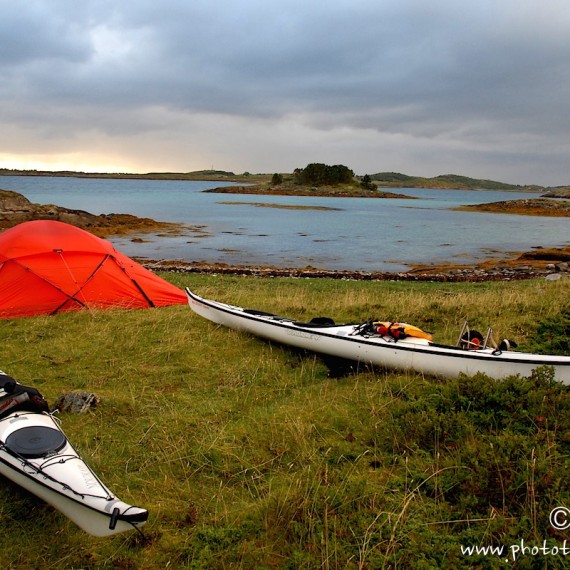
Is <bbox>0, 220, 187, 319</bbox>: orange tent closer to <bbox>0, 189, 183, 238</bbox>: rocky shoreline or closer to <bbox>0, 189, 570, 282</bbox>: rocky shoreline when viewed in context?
<bbox>0, 189, 570, 282</bbox>: rocky shoreline

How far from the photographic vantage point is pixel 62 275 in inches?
455

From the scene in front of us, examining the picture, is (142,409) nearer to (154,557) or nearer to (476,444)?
(154,557)

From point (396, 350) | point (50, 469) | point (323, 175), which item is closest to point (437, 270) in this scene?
point (396, 350)

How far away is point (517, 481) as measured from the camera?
4.18m

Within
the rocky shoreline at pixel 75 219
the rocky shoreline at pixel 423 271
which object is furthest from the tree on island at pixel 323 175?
the rocky shoreline at pixel 423 271

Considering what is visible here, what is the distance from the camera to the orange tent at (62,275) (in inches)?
441

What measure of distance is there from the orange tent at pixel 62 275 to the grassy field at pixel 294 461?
Answer: 2.45m

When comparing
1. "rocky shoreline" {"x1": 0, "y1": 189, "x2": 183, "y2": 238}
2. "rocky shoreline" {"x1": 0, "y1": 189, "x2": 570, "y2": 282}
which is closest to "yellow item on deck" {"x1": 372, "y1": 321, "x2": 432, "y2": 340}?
"rocky shoreline" {"x1": 0, "y1": 189, "x2": 570, "y2": 282}

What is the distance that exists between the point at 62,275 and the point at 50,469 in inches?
319

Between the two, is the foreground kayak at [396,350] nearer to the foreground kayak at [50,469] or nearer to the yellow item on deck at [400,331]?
the yellow item on deck at [400,331]

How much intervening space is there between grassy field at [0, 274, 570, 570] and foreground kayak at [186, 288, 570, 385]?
23 centimetres

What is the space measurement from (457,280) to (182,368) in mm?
17381

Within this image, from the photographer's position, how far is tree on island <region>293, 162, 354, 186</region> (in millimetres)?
137500

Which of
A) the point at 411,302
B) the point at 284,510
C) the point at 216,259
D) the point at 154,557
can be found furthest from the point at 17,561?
the point at 216,259
